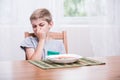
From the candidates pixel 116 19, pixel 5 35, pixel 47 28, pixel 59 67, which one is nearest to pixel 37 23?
pixel 47 28

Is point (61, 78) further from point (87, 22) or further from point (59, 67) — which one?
point (87, 22)

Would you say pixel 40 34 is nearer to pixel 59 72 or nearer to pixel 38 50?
pixel 38 50

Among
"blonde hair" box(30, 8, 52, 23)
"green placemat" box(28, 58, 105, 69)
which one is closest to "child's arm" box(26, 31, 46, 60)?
"blonde hair" box(30, 8, 52, 23)

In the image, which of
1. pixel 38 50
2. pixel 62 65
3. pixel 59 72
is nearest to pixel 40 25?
pixel 38 50

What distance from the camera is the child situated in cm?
193

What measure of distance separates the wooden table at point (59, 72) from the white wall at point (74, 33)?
4.23 ft

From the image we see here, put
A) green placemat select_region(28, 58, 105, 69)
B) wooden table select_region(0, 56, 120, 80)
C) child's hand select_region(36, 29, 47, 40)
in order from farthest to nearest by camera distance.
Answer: child's hand select_region(36, 29, 47, 40), green placemat select_region(28, 58, 105, 69), wooden table select_region(0, 56, 120, 80)

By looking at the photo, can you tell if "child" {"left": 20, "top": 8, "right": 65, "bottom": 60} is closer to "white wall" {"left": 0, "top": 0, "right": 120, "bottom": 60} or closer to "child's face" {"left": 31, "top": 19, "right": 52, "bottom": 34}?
"child's face" {"left": 31, "top": 19, "right": 52, "bottom": 34}

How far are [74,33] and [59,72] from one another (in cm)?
168

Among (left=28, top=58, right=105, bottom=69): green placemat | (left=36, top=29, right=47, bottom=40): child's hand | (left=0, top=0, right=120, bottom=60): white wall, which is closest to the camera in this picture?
(left=28, top=58, right=105, bottom=69): green placemat

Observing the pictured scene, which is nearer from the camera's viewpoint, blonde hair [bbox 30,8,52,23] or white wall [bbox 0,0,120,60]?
blonde hair [bbox 30,8,52,23]

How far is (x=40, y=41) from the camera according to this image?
1.98 m

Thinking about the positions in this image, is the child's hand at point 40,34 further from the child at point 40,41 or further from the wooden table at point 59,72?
the wooden table at point 59,72

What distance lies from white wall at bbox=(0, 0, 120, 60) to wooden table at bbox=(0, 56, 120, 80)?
1.29 m
